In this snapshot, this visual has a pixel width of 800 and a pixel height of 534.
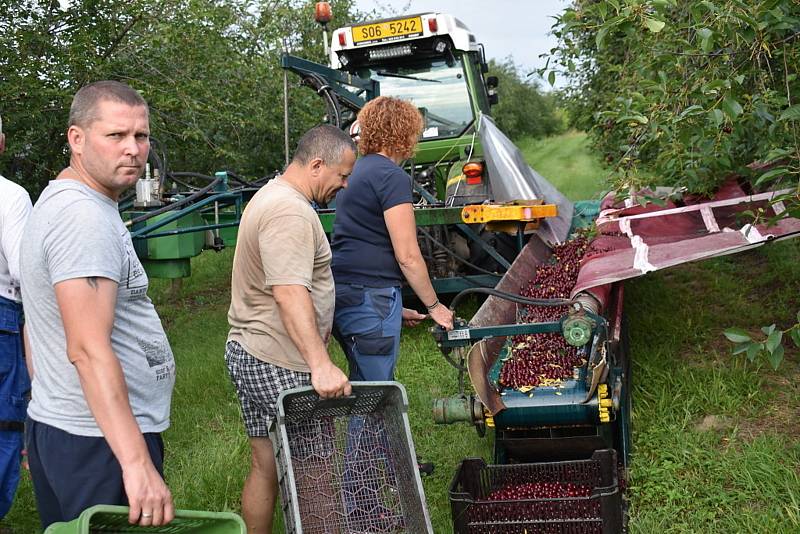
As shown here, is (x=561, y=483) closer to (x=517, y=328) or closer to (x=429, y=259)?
(x=517, y=328)

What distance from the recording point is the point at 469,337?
4074mm

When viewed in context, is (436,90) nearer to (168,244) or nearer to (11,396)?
(168,244)

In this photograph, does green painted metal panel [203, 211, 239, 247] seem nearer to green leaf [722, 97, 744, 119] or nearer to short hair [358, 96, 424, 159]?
short hair [358, 96, 424, 159]

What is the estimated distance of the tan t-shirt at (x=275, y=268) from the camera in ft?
Answer: 10.7

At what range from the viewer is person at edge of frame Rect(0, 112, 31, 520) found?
340 centimetres

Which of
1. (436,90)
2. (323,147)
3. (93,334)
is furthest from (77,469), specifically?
(436,90)

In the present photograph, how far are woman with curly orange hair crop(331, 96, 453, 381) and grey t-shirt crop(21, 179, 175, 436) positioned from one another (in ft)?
4.99

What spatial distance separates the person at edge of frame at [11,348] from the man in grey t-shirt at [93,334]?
3.02 feet

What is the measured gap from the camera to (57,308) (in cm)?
238

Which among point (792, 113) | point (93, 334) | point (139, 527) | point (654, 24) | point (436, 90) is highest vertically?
point (436, 90)

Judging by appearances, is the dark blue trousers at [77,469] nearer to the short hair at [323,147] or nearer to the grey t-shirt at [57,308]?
the grey t-shirt at [57,308]

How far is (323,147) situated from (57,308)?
1.42 meters

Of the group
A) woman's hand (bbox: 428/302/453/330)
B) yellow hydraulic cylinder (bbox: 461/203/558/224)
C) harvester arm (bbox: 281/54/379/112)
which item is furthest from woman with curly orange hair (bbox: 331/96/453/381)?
harvester arm (bbox: 281/54/379/112)

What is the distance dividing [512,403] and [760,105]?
1681 mm
